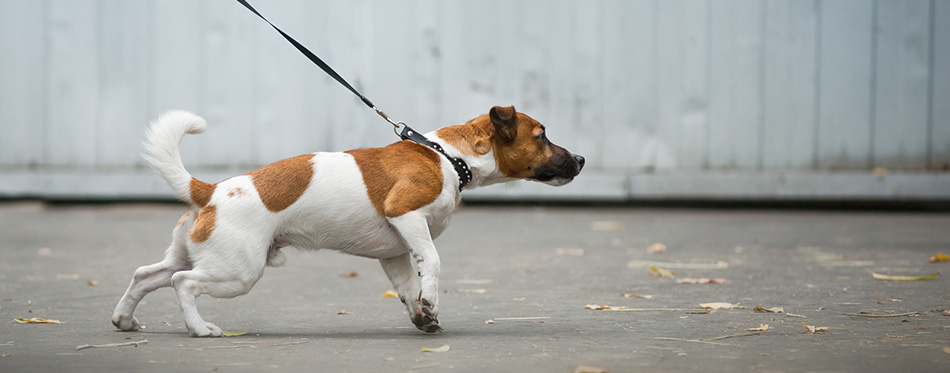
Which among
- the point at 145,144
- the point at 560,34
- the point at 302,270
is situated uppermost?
the point at 560,34

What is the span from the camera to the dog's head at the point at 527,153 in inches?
158

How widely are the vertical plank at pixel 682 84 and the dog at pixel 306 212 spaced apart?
5.40m

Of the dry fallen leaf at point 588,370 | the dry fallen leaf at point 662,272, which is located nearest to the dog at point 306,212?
the dry fallen leaf at point 588,370

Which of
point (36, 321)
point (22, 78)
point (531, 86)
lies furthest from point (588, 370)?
point (22, 78)

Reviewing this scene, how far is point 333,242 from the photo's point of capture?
3.86 m

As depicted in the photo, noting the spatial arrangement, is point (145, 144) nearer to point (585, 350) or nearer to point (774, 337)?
point (585, 350)

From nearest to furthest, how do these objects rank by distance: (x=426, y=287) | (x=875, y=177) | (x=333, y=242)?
(x=426, y=287) < (x=333, y=242) < (x=875, y=177)

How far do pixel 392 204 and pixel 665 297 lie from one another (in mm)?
1562

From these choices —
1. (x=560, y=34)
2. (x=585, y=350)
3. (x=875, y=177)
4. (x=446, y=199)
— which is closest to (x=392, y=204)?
(x=446, y=199)

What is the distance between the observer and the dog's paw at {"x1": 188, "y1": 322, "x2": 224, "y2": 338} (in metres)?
3.63

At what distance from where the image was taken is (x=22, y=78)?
30.9 feet

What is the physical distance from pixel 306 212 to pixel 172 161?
55 centimetres

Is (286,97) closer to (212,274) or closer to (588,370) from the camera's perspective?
(212,274)

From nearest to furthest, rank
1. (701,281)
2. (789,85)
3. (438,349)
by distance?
(438,349) < (701,281) < (789,85)
